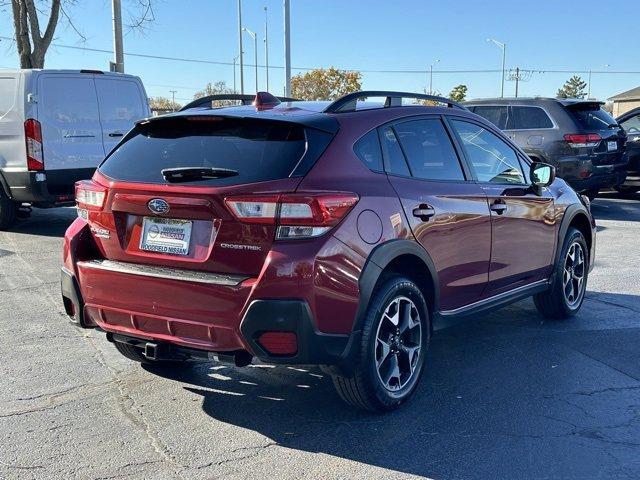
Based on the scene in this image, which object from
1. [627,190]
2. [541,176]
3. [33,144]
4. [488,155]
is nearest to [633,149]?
[627,190]

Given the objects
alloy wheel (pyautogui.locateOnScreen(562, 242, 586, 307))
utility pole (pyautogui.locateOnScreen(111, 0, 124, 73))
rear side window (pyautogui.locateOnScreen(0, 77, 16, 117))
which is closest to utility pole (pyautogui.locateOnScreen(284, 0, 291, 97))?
utility pole (pyautogui.locateOnScreen(111, 0, 124, 73))

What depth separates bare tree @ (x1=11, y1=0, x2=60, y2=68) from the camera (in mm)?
16125

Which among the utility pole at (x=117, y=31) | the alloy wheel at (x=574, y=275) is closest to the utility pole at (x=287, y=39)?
the utility pole at (x=117, y=31)

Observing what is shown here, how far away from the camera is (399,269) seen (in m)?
4.06

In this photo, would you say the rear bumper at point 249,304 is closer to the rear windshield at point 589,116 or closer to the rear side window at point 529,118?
the rear side window at point 529,118

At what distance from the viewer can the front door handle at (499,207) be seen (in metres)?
4.82

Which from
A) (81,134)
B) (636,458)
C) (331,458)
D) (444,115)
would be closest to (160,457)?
(331,458)

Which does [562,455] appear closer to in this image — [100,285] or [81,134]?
[100,285]

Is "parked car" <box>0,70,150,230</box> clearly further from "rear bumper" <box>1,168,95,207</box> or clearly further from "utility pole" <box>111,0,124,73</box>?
"utility pole" <box>111,0,124,73</box>

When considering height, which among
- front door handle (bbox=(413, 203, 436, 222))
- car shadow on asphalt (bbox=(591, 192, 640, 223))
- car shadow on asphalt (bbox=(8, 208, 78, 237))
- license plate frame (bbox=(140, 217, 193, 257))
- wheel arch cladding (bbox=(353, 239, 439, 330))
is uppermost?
front door handle (bbox=(413, 203, 436, 222))

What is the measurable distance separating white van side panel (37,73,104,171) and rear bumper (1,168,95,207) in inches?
4.1

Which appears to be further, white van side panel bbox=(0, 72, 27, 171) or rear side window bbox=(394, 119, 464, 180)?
white van side panel bbox=(0, 72, 27, 171)

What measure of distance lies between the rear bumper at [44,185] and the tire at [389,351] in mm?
7077

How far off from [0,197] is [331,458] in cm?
840
